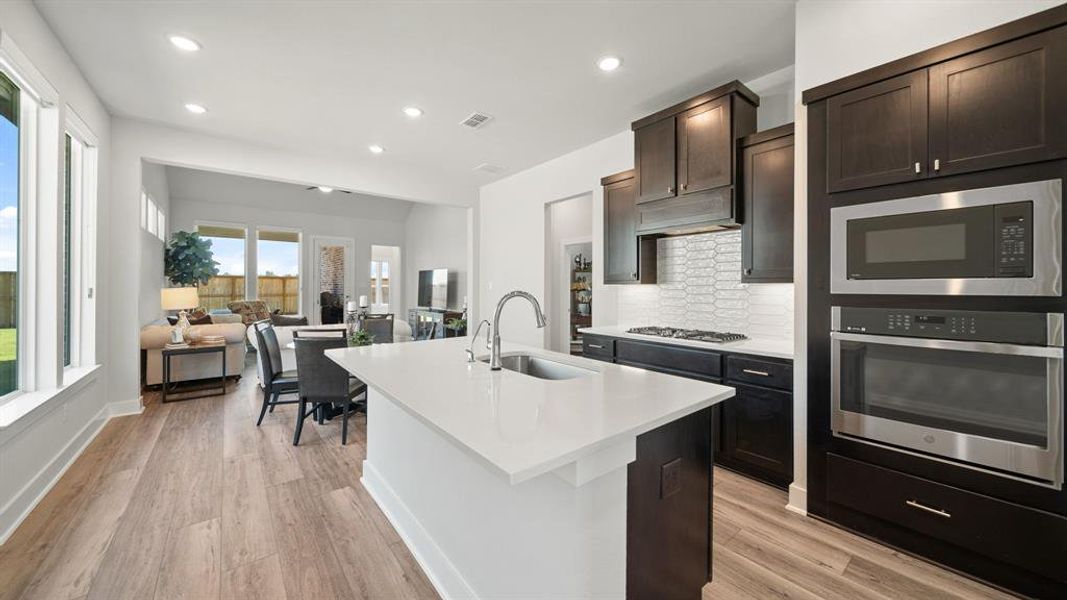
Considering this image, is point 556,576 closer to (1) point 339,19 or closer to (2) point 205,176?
(1) point 339,19

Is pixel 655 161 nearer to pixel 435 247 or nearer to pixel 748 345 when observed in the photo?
pixel 748 345

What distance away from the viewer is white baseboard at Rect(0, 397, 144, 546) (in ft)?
6.73

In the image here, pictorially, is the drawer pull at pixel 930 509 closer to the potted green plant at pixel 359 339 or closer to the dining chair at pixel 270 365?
the potted green plant at pixel 359 339

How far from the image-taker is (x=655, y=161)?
10.8 feet

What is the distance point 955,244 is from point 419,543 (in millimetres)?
2609

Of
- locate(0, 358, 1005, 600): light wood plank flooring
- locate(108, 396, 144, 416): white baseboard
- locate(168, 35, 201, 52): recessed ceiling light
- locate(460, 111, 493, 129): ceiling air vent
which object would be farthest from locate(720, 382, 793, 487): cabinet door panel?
locate(108, 396, 144, 416): white baseboard

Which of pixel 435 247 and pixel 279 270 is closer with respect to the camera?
pixel 279 270

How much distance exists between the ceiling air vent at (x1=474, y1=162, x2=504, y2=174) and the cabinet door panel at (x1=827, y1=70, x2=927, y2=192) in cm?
377

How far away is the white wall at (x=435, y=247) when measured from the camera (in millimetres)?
8312

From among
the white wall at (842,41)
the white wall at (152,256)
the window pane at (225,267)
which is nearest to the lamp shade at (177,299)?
the white wall at (152,256)

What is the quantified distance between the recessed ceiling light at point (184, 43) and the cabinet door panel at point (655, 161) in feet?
10.0

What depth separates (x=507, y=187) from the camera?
579cm

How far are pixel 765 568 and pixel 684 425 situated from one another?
3.06ft

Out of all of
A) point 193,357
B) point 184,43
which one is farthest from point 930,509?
point 193,357
